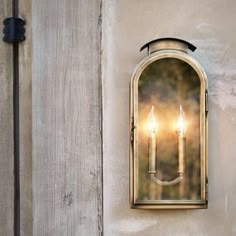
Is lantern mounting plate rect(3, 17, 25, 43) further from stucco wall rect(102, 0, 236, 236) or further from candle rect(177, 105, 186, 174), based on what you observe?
candle rect(177, 105, 186, 174)

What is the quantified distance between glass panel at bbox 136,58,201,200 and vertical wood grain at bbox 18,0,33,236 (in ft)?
1.17

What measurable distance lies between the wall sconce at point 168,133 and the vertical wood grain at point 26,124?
13.2 inches

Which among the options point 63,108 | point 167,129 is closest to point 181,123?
point 167,129

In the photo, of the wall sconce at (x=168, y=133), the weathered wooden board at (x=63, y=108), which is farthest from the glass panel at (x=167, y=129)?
the weathered wooden board at (x=63, y=108)

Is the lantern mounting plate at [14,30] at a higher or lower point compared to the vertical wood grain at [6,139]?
higher

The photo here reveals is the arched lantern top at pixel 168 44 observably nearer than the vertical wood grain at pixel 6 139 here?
Yes

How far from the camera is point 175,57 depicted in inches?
50.0

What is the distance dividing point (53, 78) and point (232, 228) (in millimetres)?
733

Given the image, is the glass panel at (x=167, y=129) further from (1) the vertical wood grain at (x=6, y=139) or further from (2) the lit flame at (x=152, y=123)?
(1) the vertical wood grain at (x=6, y=139)

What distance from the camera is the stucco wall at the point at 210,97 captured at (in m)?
1.33

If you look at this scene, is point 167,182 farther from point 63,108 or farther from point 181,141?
point 63,108

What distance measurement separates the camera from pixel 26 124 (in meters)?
1.38

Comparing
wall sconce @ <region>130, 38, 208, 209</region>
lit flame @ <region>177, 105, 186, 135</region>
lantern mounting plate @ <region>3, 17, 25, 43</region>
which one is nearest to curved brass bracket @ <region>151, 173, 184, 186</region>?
wall sconce @ <region>130, 38, 208, 209</region>

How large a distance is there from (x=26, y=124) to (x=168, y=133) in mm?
457
